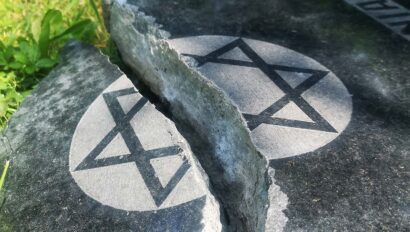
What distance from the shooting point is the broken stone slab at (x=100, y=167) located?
1168mm

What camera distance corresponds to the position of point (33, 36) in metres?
2.07

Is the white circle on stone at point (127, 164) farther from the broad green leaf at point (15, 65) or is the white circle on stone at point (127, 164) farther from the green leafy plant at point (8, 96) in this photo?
the broad green leaf at point (15, 65)

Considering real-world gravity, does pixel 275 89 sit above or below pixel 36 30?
below

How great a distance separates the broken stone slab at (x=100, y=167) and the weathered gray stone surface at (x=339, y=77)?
208 mm

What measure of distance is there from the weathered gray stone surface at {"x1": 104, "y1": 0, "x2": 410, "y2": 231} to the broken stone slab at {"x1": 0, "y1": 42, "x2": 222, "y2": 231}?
0.21 metres

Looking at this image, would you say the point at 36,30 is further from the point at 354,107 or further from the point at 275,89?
the point at 354,107

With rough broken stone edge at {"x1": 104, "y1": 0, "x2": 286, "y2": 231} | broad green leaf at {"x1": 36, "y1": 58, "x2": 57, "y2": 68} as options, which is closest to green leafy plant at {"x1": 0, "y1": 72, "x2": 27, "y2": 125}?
broad green leaf at {"x1": 36, "y1": 58, "x2": 57, "y2": 68}

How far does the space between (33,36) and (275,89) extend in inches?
46.9

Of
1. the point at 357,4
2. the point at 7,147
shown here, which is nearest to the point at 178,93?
the point at 7,147

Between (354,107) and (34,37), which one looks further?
(34,37)

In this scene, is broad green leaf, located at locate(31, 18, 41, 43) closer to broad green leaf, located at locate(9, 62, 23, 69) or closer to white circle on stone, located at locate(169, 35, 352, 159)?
broad green leaf, located at locate(9, 62, 23, 69)

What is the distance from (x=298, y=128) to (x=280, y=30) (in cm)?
59

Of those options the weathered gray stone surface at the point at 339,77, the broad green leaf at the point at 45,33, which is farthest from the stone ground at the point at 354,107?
the broad green leaf at the point at 45,33

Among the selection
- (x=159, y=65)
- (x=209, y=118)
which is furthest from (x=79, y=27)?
(x=209, y=118)
